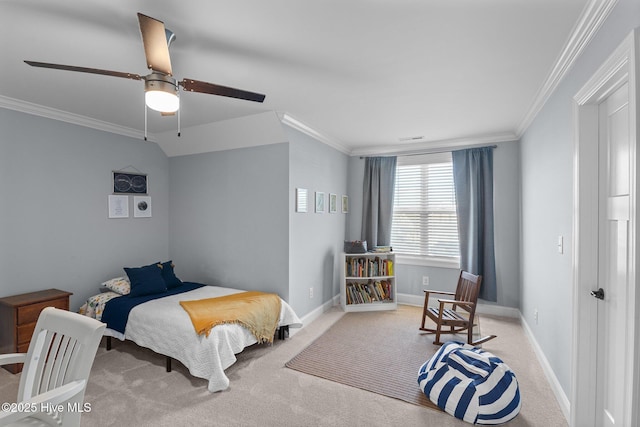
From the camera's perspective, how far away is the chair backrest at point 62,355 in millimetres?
1417

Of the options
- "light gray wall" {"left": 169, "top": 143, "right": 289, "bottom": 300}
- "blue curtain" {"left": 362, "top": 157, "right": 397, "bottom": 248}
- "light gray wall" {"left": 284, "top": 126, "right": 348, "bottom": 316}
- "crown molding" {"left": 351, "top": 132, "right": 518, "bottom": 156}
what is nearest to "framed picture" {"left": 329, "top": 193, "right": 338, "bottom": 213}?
"light gray wall" {"left": 284, "top": 126, "right": 348, "bottom": 316}

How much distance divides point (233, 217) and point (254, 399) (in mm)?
2222

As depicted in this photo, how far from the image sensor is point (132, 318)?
296cm

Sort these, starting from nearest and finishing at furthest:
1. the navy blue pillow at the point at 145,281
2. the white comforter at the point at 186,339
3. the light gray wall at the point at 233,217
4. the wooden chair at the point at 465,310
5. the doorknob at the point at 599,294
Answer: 1. the doorknob at the point at 599,294
2. the white comforter at the point at 186,339
3. the wooden chair at the point at 465,310
4. the navy blue pillow at the point at 145,281
5. the light gray wall at the point at 233,217

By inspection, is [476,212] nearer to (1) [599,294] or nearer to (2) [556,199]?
(2) [556,199]

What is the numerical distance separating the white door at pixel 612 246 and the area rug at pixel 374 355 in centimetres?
107

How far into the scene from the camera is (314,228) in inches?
162

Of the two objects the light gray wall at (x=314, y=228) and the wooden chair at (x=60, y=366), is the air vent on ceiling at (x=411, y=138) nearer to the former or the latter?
the light gray wall at (x=314, y=228)

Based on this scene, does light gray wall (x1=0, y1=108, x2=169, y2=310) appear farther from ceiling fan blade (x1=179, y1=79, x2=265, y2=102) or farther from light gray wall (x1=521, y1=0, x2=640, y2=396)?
light gray wall (x1=521, y1=0, x2=640, y2=396)

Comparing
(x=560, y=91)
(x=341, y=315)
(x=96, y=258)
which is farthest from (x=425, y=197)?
(x=96, y=258)

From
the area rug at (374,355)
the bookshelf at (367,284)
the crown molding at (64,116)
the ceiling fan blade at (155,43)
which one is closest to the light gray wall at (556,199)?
the area rug at (374,355)

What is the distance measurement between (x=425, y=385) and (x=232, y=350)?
5.34ft

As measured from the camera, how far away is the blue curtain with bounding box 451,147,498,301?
4.20 m

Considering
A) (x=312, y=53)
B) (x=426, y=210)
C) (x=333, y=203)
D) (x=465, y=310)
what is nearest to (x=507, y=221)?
(x=426, y=210)
